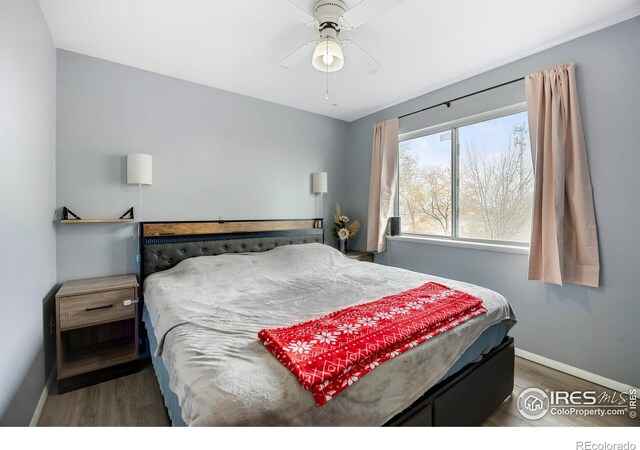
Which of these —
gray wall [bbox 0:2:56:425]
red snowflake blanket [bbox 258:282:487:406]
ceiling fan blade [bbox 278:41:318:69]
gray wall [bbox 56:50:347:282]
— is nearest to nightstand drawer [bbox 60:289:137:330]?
gray wall [bbox 0:2:56:425]

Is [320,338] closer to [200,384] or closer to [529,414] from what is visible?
[200,384]

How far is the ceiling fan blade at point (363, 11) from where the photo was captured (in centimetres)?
150

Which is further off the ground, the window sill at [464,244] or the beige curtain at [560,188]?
the beige curtain at [560,188]

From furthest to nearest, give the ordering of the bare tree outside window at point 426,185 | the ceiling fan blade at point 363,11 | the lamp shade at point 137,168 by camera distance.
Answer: the bare tree outside window at point 426,185
the lamp shade at point 137,168
the ceiling fan blade at point 363,11

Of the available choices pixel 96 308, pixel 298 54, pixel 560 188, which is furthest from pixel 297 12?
pixel 96 308

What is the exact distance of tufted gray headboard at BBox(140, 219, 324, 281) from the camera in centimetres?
266

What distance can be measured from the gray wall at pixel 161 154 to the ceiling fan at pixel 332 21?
1430mm

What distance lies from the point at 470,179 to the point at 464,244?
2.33 ft

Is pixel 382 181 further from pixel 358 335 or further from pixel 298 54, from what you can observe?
pixel 358 335

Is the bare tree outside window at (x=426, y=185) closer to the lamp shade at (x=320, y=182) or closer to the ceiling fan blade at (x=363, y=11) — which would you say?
the lamp shade at (x=320, y=182)

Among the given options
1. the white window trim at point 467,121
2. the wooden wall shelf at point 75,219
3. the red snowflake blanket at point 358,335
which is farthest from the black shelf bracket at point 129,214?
the white window trim at point 467,121

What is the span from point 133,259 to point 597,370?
158 inches

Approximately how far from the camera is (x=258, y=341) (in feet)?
4.35

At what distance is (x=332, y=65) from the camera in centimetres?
198
